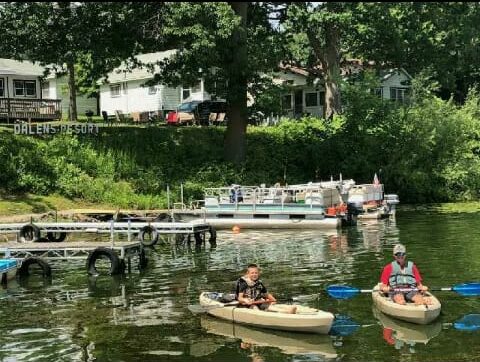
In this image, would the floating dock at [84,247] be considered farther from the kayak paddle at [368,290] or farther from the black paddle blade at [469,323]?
the black paddle blade at [469,323]

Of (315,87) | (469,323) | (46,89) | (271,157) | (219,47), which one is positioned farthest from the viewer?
(46,89)

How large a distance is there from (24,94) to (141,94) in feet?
43.9

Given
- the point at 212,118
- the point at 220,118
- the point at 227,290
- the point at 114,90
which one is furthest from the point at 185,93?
the point at 227,290

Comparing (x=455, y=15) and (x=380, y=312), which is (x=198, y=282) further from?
(x=455, y=15)

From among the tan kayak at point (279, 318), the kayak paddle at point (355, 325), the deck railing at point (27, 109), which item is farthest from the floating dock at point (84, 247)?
the deck railing at point (27, 109)

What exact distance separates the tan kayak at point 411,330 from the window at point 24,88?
44.3 meters

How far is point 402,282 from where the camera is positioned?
52.1 ft

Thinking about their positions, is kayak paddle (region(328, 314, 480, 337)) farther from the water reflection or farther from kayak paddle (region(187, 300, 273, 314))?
kayak paddle (region(187, 300, 273, 314))

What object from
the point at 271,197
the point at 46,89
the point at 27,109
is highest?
the point at 46,89

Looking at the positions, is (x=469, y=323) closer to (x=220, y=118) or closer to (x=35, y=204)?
(x=35, y=204)

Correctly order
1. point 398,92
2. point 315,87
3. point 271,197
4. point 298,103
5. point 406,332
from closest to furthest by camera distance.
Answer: point 406,332 → point 271,197 → point 315,87 → point 298,103 → point 398,92

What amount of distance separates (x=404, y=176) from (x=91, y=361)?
3705cm

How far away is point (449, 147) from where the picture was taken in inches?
1940

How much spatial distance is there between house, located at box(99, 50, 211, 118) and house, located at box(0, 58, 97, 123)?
16.4ft
